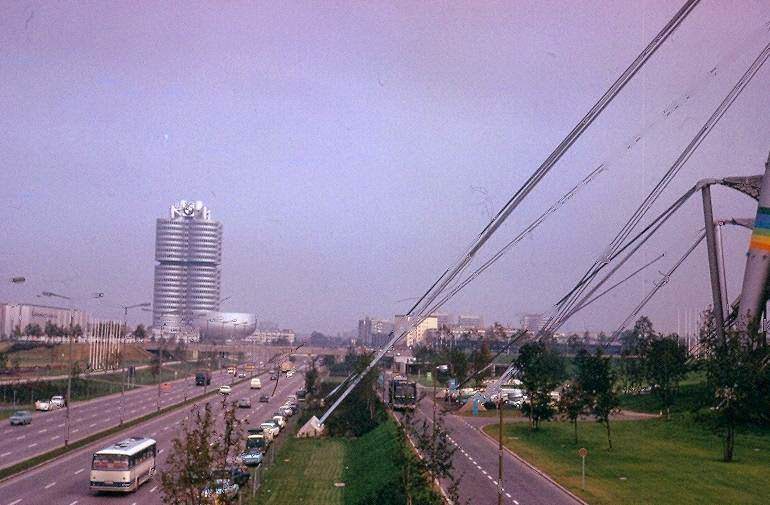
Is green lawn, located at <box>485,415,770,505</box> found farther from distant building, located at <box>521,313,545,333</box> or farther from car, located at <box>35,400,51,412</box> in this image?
car, located at <box>35,400,51,412</box>

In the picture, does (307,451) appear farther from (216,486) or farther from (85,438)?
(216,486)

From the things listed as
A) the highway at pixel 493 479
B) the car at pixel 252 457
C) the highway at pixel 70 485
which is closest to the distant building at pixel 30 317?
the highway at pixel 70 485

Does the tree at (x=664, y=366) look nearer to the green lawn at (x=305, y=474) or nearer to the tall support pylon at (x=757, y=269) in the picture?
the tall support pylon at (x=757, y=269)

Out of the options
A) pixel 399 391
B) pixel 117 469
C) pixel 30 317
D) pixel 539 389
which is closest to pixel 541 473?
pixel 539 389

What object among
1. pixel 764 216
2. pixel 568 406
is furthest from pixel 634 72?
pixel 764 216

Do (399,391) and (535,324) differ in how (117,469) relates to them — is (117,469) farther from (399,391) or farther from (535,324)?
(399,391)

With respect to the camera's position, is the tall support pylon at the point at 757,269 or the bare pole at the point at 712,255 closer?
the tall support pylon at the point at 757,269
